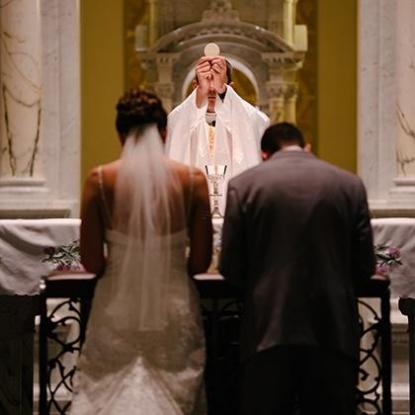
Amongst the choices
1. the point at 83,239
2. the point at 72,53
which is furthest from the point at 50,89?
the point at 83,239

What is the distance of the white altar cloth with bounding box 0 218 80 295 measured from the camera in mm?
9469

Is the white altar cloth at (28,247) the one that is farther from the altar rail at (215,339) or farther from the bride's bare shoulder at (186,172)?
the bride's bare shoulder at (186,172)

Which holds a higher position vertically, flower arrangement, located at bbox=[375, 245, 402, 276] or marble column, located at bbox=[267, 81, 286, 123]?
marble column, located at bbox=[267, 81, 286, 123]

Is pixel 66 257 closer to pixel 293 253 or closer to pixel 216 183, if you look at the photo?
pixel 216 183

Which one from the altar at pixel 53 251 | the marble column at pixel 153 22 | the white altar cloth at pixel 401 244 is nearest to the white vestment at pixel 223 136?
the altar at pixel 53 251

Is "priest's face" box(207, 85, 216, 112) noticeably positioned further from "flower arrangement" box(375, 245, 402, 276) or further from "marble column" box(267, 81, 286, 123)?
"marble column" box(267, 81, 286, 123)

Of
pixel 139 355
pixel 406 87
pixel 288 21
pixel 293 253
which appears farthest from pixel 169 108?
pixel 293 253

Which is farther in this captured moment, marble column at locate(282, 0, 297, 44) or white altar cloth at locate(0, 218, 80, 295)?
marble column at locate(282, 0, 297, 44)

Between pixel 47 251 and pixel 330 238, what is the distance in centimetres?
374

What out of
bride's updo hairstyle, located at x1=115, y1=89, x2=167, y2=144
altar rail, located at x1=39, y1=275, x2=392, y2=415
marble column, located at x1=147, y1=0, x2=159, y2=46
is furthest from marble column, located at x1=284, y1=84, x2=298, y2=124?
bride's updo hairstyle, located at x1=115, y1=89, x2=167, y2=144

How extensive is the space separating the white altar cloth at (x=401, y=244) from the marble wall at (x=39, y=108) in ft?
7.96

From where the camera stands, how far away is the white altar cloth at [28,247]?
9469mm

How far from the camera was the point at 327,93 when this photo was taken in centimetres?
1502

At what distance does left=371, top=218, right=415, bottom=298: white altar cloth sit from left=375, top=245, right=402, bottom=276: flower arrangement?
0.10 m
